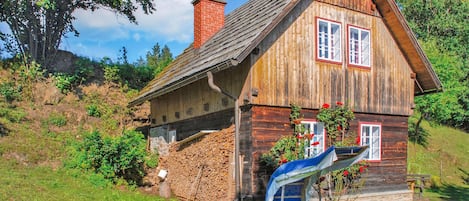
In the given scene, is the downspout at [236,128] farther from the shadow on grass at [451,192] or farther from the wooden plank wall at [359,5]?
the shadow on grass at [451,192]

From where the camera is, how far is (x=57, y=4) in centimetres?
2228

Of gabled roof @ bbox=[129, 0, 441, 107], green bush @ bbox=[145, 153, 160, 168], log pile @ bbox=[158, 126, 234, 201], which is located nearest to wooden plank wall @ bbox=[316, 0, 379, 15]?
gabled roof @ bbox=[129, 0, 441, 107]

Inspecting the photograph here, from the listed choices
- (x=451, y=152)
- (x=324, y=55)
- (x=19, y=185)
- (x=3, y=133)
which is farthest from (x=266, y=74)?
(x=451, y=152)

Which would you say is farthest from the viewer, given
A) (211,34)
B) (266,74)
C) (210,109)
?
(211,34)

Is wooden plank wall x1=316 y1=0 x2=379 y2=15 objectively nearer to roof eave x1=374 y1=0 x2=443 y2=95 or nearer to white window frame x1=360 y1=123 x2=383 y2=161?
roof eave x1=374 y1=0 x2=443 y2=95

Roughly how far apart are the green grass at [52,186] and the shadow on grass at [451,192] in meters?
12.0

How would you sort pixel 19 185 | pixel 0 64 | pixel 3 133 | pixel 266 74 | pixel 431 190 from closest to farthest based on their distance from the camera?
pixel 266 74 < pixel 19 185 < pixel 3 133 < pixel 431 190 < pixel 0 64

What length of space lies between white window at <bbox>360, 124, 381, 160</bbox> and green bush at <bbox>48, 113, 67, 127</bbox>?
13.6 m

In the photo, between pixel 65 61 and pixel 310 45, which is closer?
pixel 310 45

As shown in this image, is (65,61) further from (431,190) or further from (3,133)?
(431,190)

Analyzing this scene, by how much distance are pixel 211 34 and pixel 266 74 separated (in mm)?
5177

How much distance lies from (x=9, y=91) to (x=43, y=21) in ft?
15.7

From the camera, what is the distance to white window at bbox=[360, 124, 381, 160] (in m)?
13.3

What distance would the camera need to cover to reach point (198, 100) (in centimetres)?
1356
